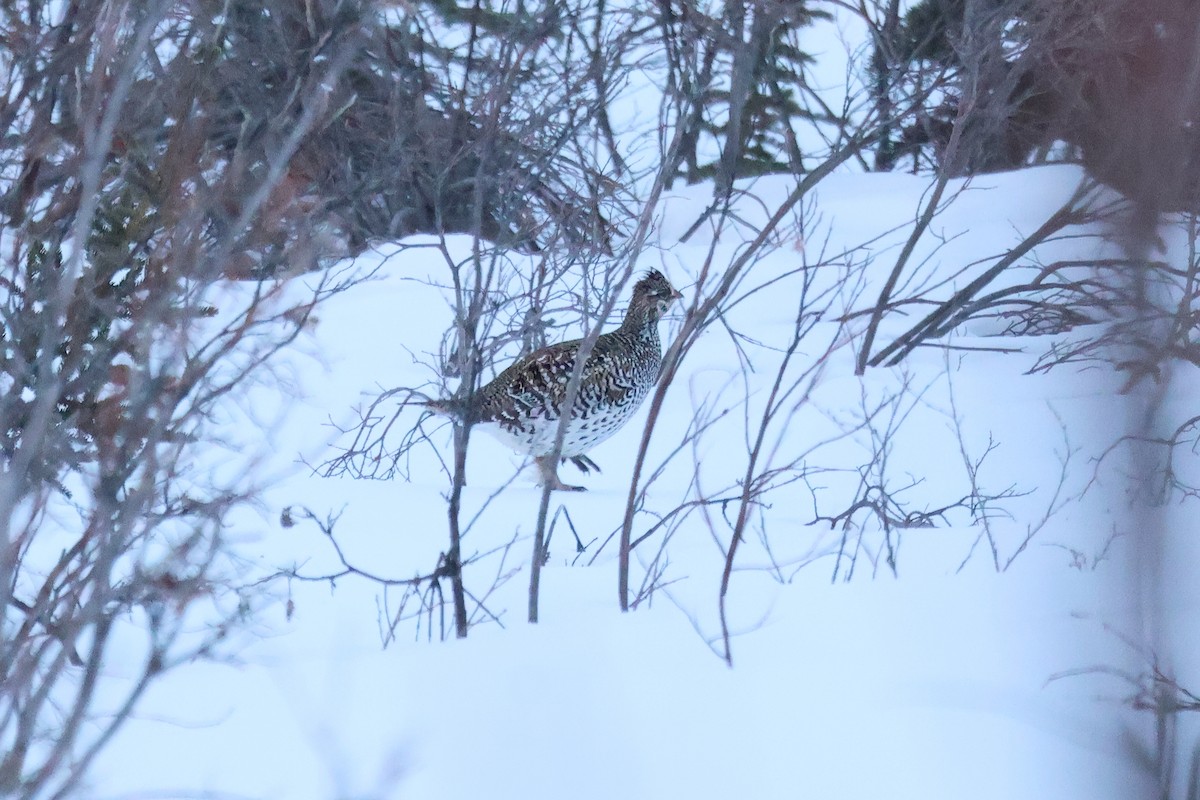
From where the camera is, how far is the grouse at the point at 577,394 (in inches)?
213

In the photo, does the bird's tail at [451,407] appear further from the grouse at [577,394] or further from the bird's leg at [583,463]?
the bird's leg at [583,463]

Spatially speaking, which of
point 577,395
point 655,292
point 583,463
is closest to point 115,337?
point 577,395

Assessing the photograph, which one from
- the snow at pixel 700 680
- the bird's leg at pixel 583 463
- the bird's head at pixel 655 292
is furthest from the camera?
the bird's leg at pixel 583 463

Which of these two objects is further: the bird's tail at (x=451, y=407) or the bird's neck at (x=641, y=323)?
the bird's neck at (x=641, y=323)

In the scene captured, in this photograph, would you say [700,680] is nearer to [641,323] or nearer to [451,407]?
[451,407]

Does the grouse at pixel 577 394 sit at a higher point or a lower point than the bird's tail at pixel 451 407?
higher

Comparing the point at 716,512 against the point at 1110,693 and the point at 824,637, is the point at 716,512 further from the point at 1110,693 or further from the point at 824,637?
the point at 1110,693

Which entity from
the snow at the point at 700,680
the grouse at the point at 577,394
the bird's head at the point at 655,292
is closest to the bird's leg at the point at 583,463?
the grouse at the point at 577,394

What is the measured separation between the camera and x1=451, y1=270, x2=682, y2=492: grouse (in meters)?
5.40

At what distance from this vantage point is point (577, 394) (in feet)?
17.4

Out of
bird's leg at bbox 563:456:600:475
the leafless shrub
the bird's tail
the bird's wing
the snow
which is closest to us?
the leafless shrub

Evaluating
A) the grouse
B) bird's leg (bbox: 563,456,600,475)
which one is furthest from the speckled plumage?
bird's leg (bbox: 563,456,600,475)

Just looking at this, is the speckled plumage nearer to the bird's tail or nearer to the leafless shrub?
the bird's tail

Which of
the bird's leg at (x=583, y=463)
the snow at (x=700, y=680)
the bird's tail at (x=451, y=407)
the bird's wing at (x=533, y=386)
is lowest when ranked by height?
the snow at (x=700, y=680)
